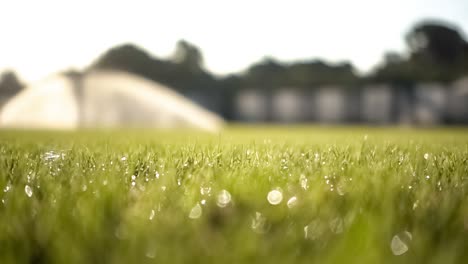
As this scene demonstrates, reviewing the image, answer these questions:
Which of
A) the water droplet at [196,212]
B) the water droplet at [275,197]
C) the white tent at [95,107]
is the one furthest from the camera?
the white tent at [95,107]

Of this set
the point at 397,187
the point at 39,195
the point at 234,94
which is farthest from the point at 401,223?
the point at 234,94

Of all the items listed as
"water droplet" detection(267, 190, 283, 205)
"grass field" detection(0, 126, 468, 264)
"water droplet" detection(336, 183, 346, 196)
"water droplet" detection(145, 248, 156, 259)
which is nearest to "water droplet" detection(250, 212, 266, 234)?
"grass field" detection(0, 126, 468, 264)

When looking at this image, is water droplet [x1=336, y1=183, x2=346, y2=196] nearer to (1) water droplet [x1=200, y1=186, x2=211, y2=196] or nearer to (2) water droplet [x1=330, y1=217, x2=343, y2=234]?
(2) water droplet [x1=330, y1=217, x2=343, y2=234]

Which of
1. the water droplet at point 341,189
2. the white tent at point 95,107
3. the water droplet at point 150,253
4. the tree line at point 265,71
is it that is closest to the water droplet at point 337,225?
the water droplet at point 341,189

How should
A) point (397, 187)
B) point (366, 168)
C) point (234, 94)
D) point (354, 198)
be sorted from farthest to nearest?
point (234, 94) → point (366, 168) → point (397, 187) → point (354, 198)

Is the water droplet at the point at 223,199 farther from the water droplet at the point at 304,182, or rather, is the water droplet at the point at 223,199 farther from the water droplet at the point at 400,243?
the water droplet at the point at 400,243

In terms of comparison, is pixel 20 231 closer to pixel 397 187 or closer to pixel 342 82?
pixel 397 187
